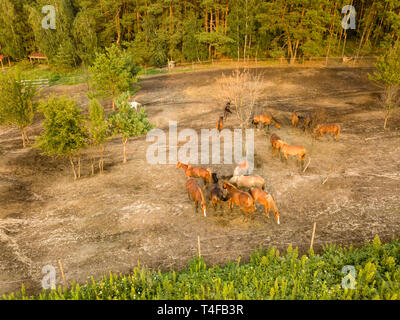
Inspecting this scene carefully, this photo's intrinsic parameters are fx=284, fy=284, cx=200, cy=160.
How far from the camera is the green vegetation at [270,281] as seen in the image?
787 centimetres

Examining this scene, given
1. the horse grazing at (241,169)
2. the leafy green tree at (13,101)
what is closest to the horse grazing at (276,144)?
the horse grazing at (241,169)

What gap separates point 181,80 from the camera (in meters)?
34.3

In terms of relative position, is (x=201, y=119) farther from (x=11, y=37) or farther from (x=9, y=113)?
(x=11, y=37)

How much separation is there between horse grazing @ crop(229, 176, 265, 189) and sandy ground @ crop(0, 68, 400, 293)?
880mm

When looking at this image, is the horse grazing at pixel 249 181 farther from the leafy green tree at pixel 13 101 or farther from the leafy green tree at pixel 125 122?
the leafy green tree at pixel 13 101

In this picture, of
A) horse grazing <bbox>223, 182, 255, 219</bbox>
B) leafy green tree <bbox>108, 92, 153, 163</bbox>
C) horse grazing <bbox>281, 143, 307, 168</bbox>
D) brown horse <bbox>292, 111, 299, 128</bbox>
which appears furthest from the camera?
brown horse <bbox>292, 111, 299, 128</bbox>

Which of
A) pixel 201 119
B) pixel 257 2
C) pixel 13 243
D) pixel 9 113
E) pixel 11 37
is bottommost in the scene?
pixel 13 243

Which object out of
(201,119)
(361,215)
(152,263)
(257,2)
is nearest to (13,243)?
(152,263)

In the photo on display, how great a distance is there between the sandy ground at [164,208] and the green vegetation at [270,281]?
103cm

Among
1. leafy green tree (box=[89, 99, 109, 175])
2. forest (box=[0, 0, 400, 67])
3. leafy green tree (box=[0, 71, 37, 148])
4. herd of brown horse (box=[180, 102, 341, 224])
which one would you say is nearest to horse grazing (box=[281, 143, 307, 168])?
herd of brown horse (box=[180, 102, 341, 224])

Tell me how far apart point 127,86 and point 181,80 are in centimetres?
1263

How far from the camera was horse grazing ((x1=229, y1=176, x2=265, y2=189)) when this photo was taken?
44.2 ft

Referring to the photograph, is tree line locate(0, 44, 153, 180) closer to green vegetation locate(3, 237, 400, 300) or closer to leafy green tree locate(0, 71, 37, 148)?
leafy green tree locate(0, 71, 37, 148)

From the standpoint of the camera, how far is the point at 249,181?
13.6 meters
